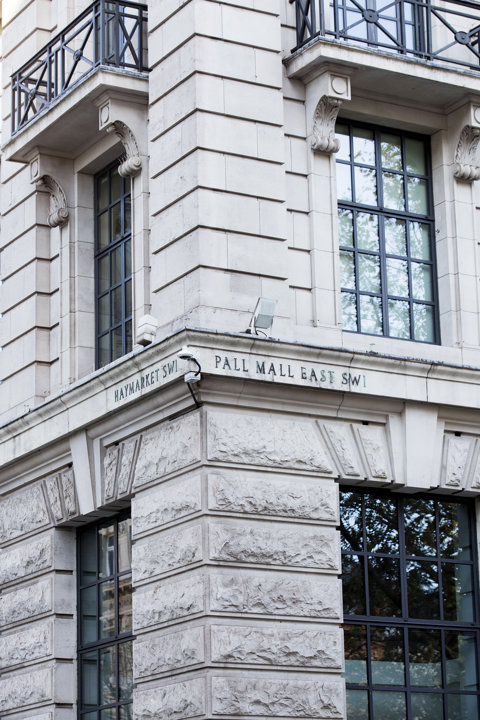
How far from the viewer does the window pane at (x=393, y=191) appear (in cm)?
2397

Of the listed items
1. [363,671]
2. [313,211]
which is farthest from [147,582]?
[313,211]

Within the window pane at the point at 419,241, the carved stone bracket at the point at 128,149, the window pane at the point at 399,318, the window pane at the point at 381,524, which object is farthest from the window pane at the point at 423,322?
the carved stone bracket at the point at 128,149

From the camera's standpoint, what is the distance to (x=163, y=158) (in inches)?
898

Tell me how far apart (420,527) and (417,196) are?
4.95 metres

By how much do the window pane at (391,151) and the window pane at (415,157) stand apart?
15 cm

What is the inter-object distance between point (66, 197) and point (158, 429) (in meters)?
5.45

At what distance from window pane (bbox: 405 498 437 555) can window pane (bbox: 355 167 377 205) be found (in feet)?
14.4

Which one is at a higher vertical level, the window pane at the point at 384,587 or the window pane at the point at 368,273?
the window pane at the point at 368,273

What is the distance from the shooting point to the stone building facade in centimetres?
2091

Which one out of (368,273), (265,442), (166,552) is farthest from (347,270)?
(166,552)

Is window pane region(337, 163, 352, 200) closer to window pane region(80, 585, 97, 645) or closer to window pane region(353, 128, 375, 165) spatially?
window pane region(353, 128, 375, 165)

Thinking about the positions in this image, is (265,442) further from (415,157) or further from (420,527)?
(415,157)

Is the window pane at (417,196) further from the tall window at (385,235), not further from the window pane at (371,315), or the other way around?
the window pane at (371,315)

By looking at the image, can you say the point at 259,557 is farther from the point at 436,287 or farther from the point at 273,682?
the point at 436,287
